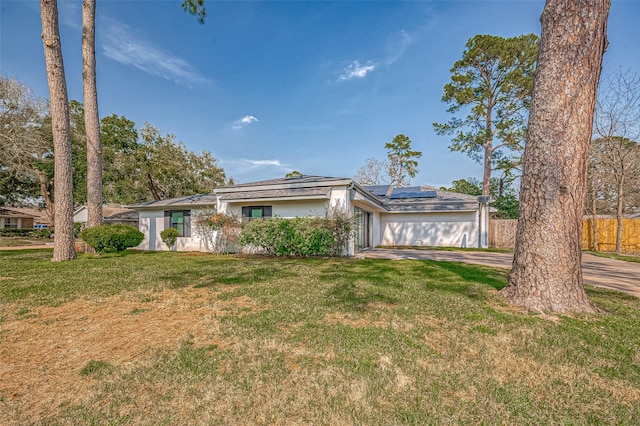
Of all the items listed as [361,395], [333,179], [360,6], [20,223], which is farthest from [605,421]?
[20,223]

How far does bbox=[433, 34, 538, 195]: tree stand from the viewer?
1720cm

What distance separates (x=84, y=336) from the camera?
337cm

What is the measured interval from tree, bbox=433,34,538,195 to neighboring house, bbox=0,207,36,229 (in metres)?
48.6

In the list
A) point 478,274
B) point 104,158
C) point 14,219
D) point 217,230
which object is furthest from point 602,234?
point 14,219

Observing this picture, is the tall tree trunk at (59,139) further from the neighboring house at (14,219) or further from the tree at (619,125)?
the neighboring house at (14,219)

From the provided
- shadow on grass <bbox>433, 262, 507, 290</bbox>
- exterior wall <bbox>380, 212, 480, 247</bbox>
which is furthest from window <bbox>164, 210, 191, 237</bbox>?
shadow on grass <bbox>433, 262, 507, 290</bbox>

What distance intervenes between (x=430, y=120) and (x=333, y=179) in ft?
45.3

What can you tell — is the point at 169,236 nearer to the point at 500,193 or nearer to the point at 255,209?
the point at 255,209

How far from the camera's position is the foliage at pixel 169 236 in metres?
14.5

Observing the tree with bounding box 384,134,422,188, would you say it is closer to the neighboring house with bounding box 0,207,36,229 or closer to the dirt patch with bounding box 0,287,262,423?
the dirt patch with bounding box 0,287,262,423

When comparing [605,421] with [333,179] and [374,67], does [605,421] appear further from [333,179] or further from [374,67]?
[374,67]

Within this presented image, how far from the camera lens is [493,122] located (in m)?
18.9

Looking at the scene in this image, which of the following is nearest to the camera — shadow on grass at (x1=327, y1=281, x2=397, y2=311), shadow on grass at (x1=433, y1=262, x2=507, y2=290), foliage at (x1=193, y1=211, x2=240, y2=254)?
shadow on grass at (x1=327, y1=281, x2=397, y2=311)

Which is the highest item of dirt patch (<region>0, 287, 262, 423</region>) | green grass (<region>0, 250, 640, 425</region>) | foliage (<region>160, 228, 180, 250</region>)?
foliage (<region>160, 228, 180, 250</region>)
